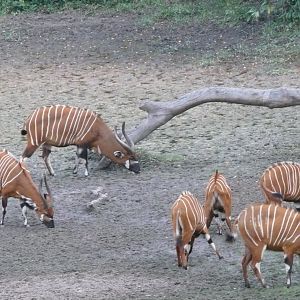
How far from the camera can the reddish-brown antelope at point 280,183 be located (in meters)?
8.43

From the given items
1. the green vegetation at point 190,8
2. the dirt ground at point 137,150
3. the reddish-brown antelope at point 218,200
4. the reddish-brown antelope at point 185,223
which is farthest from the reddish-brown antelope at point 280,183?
the green vegetation at point 190,8

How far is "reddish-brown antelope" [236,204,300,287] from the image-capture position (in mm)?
7219

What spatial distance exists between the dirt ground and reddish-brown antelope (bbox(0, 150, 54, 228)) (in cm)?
15

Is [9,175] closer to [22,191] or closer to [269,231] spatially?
[22,191]

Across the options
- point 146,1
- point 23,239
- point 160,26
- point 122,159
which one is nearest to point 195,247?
point 23,239

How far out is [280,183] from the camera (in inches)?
333

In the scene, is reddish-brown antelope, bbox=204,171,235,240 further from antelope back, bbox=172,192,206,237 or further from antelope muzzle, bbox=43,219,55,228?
antelope muzzle, bbox=43,219,55,228

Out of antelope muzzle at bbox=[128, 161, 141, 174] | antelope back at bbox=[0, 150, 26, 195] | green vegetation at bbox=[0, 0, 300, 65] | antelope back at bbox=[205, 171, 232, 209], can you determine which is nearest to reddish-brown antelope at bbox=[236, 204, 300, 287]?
antelope back at bbox=[205, 171, 232, 209]

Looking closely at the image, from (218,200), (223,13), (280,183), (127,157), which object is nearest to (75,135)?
(127,157)

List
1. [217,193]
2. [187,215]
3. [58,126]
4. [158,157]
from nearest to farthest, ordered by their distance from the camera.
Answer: [187,215], [217,193], [58,126], [158,157]

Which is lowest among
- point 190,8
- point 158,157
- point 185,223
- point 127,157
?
point 158,157

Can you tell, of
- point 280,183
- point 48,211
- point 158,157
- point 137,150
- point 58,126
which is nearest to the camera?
point 280,183

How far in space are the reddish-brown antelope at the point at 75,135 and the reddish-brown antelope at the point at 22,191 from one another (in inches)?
54.5

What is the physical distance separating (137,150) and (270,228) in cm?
403
